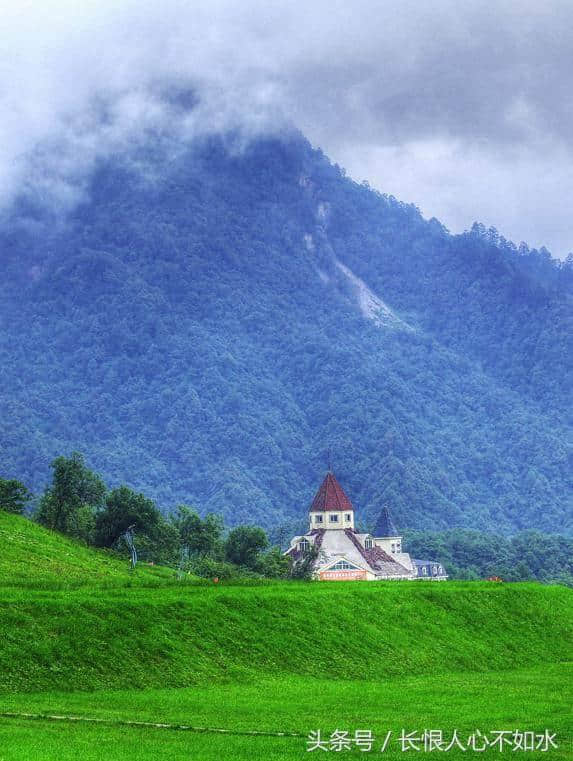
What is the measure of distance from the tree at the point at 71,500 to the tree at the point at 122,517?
3.43 ft

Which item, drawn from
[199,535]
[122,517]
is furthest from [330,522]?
[122,517]

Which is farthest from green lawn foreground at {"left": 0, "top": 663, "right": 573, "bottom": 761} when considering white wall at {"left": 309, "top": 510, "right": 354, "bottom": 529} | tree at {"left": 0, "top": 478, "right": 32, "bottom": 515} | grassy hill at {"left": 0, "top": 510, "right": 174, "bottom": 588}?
white wall at {"left": 309, "top": 510, "right": 354, "bottom": 529}

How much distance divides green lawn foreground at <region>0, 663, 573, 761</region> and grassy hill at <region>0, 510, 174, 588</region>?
8.21m

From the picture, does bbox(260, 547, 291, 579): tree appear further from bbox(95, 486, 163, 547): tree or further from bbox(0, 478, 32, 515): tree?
bbox(0, 478, 32, 515): tree

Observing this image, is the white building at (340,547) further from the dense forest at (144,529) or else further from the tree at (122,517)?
the tree at (122,517)

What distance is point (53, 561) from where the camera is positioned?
143 ft

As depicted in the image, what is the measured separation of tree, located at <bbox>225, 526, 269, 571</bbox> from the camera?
76250 millimetres

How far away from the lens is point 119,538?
61.1 metres

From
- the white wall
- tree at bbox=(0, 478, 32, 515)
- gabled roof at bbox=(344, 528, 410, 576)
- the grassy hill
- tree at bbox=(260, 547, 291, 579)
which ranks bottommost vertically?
the grassy hill

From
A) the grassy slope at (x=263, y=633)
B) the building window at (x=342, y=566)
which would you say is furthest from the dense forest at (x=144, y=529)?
the building window at (x=342, y=566)

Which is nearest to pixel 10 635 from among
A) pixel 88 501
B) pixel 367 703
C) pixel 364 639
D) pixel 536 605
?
pixel 367 703

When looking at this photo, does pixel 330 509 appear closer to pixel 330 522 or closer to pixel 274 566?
pixel 330 522

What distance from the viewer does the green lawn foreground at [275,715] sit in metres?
21.0

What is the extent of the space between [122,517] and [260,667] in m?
32.4
